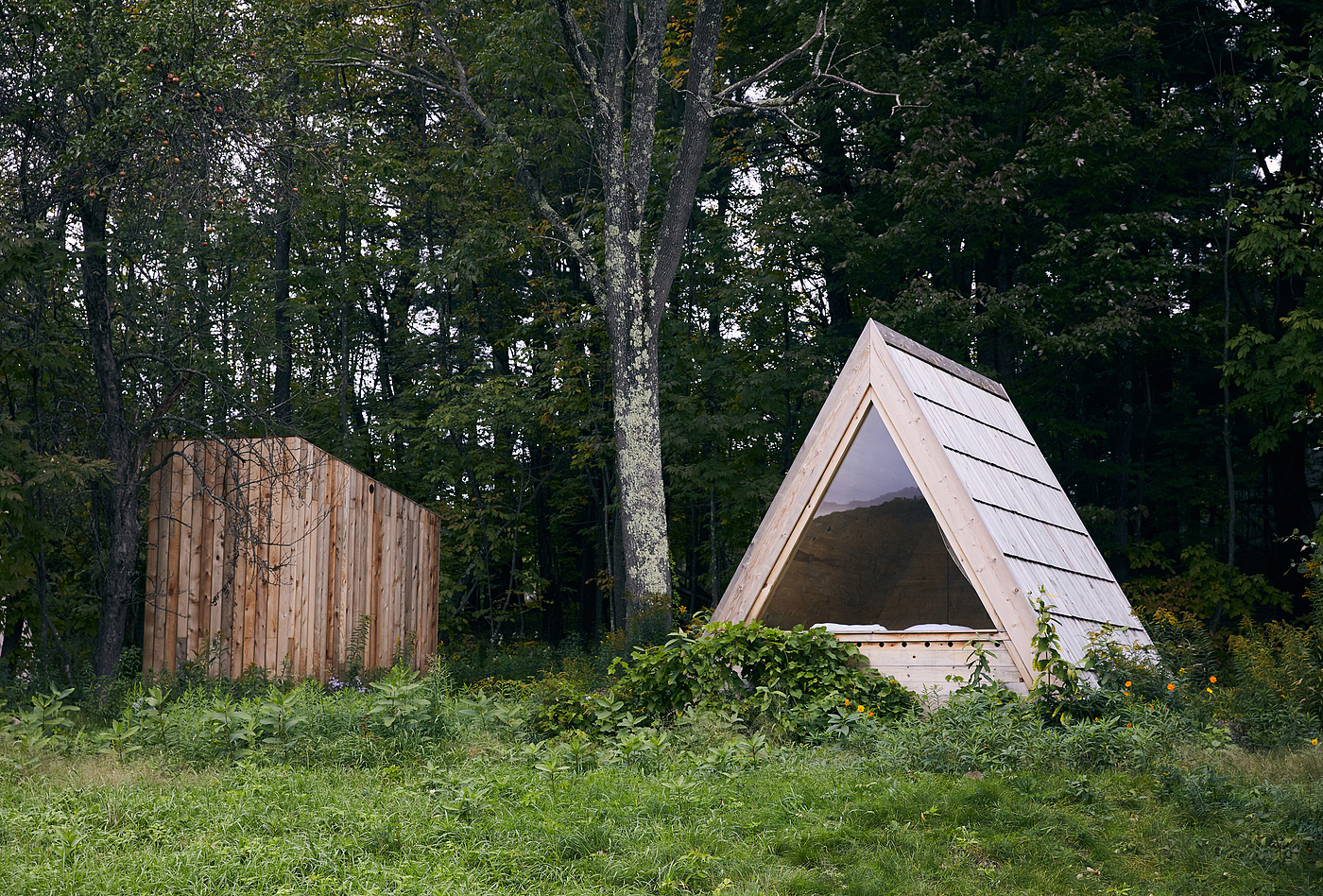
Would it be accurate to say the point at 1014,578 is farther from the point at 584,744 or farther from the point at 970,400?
the point at 584,744

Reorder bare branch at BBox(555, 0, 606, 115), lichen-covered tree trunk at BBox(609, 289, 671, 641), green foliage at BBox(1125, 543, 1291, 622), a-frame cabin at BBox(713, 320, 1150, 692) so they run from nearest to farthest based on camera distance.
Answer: a-frame cabin at BBox(713, 320, 1150, 692)
lichen-covered tree trunk at BBox(609, 289, 671, 641)
bare branch at BBox(555, 0, 606, 115)
green foliage at BBox(1125, 543, 1291, 622)

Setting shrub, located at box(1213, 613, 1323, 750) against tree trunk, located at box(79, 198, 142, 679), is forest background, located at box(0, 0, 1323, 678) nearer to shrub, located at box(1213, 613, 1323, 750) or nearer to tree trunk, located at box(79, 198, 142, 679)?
tree trunk, located at box(79, 198, 142, 679)

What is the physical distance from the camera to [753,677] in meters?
7.44

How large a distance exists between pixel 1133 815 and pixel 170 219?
937 centimetres

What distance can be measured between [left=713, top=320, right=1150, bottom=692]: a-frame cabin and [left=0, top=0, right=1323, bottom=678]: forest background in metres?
4.73

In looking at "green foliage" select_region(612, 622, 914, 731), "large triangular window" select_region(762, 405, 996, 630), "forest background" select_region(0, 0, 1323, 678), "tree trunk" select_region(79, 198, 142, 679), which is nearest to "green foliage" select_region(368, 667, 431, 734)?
"green foliage" select_region(612, 622, 914, 731)

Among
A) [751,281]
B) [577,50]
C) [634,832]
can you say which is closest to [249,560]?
[634,832]

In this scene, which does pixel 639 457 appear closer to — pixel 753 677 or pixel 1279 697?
pixel 753 677

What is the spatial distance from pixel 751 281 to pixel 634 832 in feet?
35.4

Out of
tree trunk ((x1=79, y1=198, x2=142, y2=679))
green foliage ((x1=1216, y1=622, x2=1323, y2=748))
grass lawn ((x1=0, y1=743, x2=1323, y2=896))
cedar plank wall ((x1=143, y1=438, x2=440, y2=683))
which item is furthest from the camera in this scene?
cedar plank wall ((x1=143, y1=438, x2=440, y2=683))

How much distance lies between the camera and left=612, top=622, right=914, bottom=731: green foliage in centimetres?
707

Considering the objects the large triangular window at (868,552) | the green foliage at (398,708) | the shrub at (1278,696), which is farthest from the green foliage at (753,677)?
the shrub at (1278,696)

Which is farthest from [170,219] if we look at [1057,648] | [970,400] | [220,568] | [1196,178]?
[1196,178]

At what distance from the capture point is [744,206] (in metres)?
18.1
